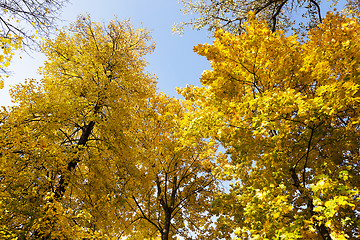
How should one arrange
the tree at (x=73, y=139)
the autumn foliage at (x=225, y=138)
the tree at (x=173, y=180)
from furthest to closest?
the tree at (x=173, y=180)
the tree at (x=73, y=139)
the autumn foliage at (x=225, y=138)

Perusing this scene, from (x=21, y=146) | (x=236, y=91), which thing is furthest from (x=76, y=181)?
(x=236, y=91)

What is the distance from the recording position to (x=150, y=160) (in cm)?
900

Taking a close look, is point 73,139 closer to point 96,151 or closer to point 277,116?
point 96,151

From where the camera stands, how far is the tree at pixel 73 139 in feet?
17.6

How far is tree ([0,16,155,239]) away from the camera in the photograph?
538 centimetres

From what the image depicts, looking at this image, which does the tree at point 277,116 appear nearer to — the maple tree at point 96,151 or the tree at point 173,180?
the maple tree at point 96,151

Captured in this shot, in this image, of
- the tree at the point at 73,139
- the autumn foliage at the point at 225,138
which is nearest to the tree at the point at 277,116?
the autumn foliage at the point at 225,138

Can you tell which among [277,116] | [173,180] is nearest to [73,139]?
[173,180]

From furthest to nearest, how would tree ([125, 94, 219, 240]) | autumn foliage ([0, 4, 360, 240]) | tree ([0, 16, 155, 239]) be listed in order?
1. tree ([125, 94, 219, 240])
2. tree ([0, 16, 155, 239])
3. autumn foliage ([0, 4, 360, 240])

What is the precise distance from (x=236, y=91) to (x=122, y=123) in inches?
205

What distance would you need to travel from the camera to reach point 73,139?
8891mm

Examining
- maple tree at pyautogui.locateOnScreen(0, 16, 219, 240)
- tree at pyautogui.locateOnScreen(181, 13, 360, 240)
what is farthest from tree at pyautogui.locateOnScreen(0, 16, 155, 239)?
tree at pyautogui.locateOnScreen(181, 13, 360, 240)

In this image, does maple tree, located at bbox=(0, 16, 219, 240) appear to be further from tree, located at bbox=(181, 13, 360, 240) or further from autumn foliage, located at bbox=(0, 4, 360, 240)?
tree, located at bbox=(181, 13, 360, 240)

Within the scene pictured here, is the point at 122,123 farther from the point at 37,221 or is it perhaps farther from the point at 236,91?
the point at 236,91
